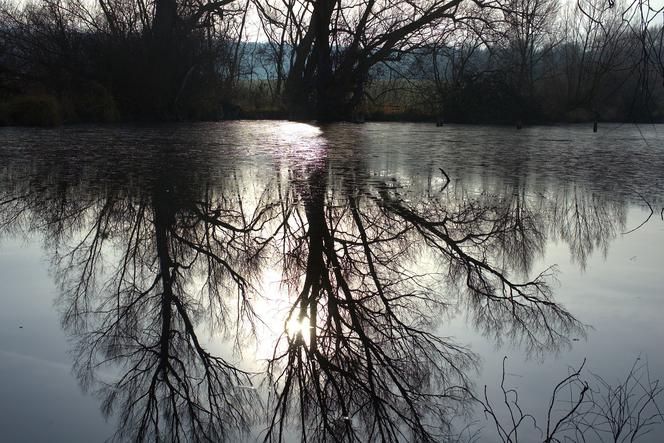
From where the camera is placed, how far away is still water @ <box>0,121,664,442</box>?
2531 mm

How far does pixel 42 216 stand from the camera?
5926 mm

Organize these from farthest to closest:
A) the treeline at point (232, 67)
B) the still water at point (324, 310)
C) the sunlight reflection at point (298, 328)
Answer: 1. the treeline at point (232, 67)
2. the sunlight reflection at point (298, 328)
3. the still water at point (324, 310)

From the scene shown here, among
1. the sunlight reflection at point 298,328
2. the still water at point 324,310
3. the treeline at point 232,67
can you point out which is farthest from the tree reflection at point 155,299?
the treeline at point 232,67

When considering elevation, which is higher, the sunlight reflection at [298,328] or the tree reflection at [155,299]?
the sunlight reflection at [298,328]

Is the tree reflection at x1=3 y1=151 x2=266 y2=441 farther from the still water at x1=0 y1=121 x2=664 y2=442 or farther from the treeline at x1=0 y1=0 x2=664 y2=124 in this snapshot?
the treeline at x1=0 y1=0 x2=664 y2=124

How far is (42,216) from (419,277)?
3465 millimetres

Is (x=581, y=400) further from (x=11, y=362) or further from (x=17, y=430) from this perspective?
(x=11, y=362)

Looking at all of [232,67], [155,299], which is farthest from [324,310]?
[232,67]

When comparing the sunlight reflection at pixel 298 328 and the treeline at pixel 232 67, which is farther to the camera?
the treeline at pixel 232 67

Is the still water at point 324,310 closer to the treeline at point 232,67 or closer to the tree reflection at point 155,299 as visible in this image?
A: the tree reflection at point 155,299

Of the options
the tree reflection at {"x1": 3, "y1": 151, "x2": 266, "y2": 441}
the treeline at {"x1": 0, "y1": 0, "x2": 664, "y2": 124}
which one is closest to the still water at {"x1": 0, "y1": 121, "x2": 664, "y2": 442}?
the tree reflection at {"x1": 3, "y1": 151, "x2": 266, "y2": 441}

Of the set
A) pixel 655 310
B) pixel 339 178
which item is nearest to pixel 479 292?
pixel 655 310

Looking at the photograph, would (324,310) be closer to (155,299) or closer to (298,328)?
(298,328)

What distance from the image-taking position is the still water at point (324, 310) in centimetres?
253
